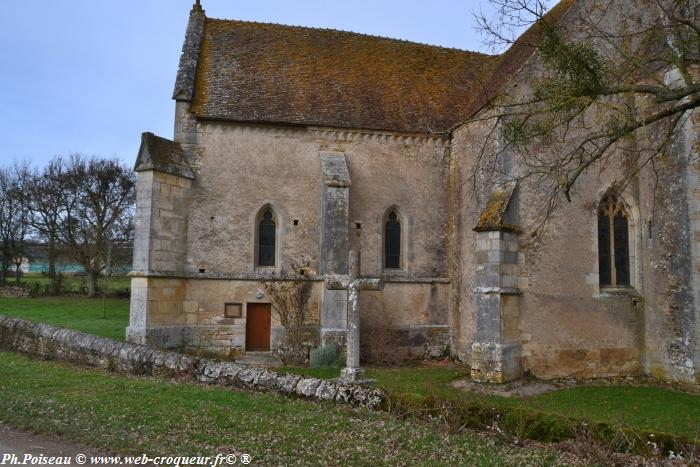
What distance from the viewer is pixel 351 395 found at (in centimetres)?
691

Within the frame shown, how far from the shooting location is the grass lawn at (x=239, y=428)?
512 centimetres

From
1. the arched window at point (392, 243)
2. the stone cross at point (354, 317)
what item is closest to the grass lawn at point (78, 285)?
the arched window at point (392, 243)

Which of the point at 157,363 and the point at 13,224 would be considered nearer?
the point at 157,363

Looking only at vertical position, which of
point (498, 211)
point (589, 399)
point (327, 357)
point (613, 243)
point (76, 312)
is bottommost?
point (589, 399)

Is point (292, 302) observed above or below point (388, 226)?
below

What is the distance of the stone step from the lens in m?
13.8

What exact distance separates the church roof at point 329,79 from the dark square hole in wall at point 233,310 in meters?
5.23

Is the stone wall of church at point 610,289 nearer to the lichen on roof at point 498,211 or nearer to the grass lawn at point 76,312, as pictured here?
the lichen on roof at point 498,211

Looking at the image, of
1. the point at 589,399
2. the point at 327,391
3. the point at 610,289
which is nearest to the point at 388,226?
the point at 610,289

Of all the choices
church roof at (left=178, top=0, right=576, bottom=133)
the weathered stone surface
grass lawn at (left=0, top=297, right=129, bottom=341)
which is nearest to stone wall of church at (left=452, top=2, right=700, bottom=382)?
church roof at (left=178, top=0, right=576, bottom=133)

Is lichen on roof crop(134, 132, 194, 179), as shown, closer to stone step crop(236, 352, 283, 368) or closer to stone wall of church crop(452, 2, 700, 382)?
stone step crop(236, 352, 283, 368)

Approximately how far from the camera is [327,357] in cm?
1323

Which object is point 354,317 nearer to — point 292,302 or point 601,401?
point 601,401

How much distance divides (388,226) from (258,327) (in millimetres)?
4849
